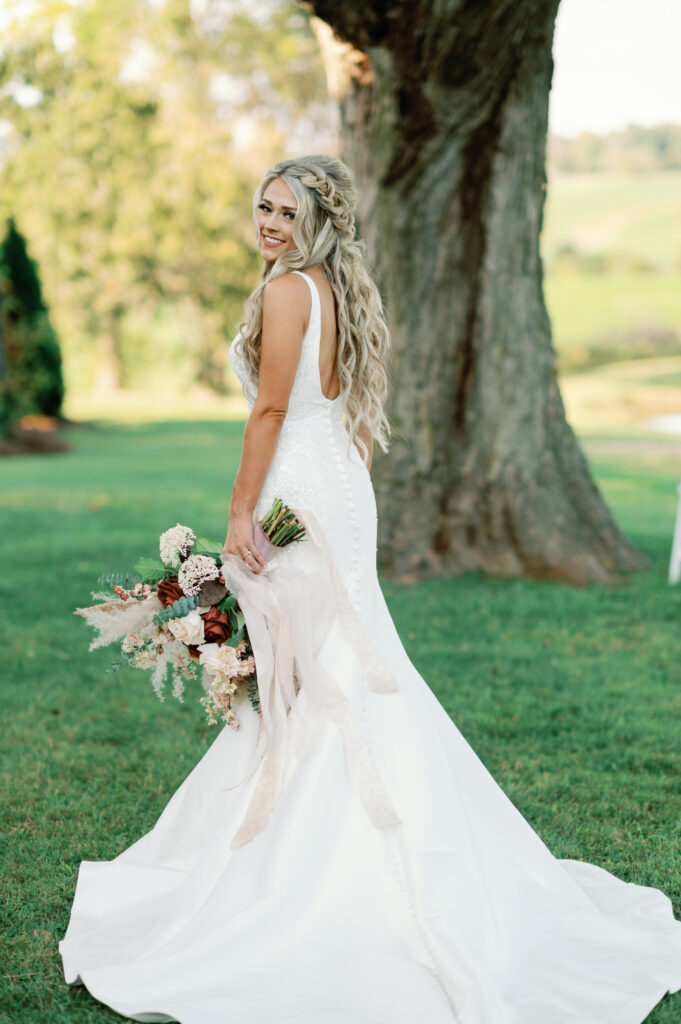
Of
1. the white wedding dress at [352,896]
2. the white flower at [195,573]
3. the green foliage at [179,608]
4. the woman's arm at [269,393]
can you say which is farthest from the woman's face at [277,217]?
the green foliage at [179,608]

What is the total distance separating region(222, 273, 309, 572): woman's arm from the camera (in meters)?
2.89

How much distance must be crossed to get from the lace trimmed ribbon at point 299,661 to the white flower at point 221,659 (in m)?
0.07

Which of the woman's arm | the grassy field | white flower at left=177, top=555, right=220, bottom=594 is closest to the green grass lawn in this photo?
white flower at left=177, top=555, right=220, bottom=594

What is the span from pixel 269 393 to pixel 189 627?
2.30 feet

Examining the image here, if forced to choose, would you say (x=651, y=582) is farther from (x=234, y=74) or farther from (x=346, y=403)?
(x=234, y=74)

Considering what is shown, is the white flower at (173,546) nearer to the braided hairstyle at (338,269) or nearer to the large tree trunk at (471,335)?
the braided hairstyle at (338,269)

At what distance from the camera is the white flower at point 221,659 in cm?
295

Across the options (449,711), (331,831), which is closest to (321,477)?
(331,831)

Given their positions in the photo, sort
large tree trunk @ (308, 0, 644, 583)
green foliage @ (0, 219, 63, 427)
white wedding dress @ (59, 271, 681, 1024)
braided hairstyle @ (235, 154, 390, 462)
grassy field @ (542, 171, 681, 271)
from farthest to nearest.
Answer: grassy field @ (542, 171, 681, 271) → green foliage @ (0, 219, 63, 427) → large tree trunk @ (308, 0, 644, 583) → braided hairstyle @ (235, 154, 390, 462) → white wedding dress @ (59, 271, 681, 1024)

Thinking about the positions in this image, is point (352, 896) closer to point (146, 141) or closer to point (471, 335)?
point (471, 335)

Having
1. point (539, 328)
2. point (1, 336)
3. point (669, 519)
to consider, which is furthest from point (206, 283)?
point (539, 328)

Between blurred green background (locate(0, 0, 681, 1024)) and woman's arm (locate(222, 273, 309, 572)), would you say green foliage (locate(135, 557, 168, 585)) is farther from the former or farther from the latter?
blurred green background (locate(0, 0, 681, 1024))

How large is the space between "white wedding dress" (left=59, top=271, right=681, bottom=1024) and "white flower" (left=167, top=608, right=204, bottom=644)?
317mm

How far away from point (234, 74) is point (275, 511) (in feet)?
83.4
